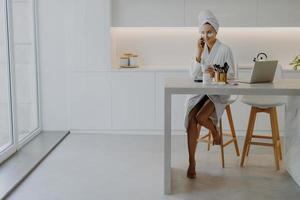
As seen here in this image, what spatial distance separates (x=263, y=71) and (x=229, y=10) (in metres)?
2.17

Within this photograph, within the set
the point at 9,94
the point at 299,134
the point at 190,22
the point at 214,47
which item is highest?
the point at 190,22

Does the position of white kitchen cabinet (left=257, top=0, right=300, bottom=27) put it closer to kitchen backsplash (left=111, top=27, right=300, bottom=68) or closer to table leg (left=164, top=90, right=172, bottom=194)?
kitchen backsplash (left=111, top=27, right=300, bottom=68)

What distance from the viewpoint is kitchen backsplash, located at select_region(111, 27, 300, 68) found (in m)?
5.96

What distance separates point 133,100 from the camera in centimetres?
559

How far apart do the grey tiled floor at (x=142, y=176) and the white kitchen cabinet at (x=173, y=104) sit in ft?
1.93

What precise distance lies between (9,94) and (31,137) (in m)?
0.84

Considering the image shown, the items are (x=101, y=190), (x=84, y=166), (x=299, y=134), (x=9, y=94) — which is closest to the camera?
(x=101, y=190)

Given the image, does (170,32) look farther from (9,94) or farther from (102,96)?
(9,94)

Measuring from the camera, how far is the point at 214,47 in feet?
13.0

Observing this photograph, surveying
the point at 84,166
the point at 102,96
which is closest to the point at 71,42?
the point at 102,96

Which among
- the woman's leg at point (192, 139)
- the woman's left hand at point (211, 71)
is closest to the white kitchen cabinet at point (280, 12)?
the woman's left hand at point (211, 71)

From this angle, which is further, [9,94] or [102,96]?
[102,96]

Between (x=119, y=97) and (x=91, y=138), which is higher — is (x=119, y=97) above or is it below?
above

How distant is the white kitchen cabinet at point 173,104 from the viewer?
18.2 feet
